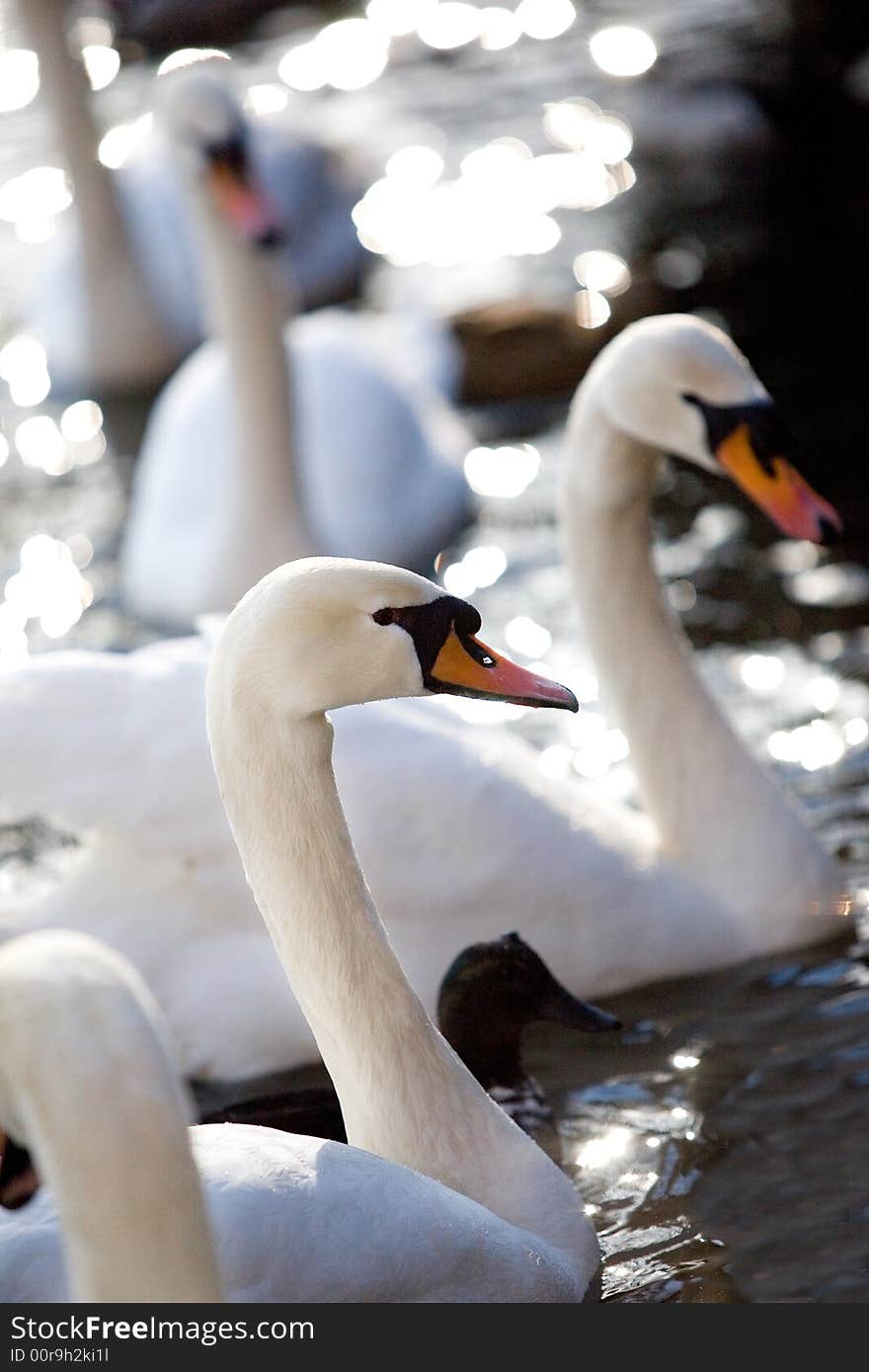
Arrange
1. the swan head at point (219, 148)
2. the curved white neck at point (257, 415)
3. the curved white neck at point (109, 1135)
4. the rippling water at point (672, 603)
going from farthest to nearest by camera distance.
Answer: the swan head at point (219, 148) → the curved white neck at point (257, 415) → the rippling water at point (672, 603) → the curved white neck at point (109, 1135)

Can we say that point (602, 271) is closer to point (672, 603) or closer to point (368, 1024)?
point (672, 603)

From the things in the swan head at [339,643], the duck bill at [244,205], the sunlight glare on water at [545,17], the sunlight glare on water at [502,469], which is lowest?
the sunlight glare on water at [545,17]

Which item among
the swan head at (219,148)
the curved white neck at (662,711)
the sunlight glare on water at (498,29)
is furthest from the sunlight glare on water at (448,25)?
the curved white neck at (662,711)

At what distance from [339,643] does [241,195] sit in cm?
416

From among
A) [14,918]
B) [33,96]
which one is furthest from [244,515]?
[33,96]

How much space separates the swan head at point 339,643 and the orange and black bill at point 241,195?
3.88 metres

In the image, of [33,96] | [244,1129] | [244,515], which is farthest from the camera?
[33,96]

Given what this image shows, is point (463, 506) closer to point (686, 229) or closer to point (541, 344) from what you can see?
point (541, 344)

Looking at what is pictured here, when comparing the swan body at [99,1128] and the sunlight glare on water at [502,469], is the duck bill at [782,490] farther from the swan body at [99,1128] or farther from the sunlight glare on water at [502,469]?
the sunlight glare on water at [502,469]

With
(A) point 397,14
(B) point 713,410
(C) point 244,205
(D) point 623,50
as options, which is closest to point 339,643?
(B) point 713,410

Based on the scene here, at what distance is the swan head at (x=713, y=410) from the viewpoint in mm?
5246

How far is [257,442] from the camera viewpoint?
7.54 meters

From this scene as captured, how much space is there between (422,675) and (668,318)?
66.3 inches

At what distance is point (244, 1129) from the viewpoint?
11.9 feet
